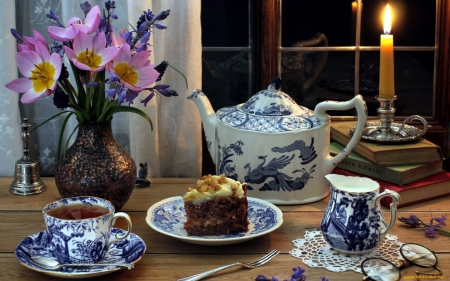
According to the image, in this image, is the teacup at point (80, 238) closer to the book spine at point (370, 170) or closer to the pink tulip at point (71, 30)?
the pink tulip at point (71, 30)

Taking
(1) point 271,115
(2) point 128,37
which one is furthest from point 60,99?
(1) point 271,115

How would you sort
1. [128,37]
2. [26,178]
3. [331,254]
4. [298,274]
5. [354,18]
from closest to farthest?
[298,274] < [331,254] < [128,37] < [26,178] < [354,18]

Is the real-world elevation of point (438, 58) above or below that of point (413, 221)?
above

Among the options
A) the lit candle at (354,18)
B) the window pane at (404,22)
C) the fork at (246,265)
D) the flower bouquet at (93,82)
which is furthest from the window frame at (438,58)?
the fork at (246,265)

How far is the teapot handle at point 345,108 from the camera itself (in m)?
1.24

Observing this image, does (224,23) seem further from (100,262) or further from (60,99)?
(100,262)

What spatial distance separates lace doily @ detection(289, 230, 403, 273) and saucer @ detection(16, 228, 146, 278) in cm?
26

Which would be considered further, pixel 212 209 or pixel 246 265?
pixel 212 209

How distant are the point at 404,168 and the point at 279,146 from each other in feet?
0.91

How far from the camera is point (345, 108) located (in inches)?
48.7

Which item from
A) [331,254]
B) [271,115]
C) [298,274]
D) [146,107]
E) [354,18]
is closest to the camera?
[298,274]

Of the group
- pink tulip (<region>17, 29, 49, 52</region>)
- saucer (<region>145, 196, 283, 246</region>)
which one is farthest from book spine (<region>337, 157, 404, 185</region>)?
pink tulip (<region>17, 29, 49, 52</region>)

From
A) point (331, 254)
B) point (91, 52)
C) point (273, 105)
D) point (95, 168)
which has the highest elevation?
Answer: point (91, 52)

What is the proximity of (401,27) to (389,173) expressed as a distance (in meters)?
0.50
